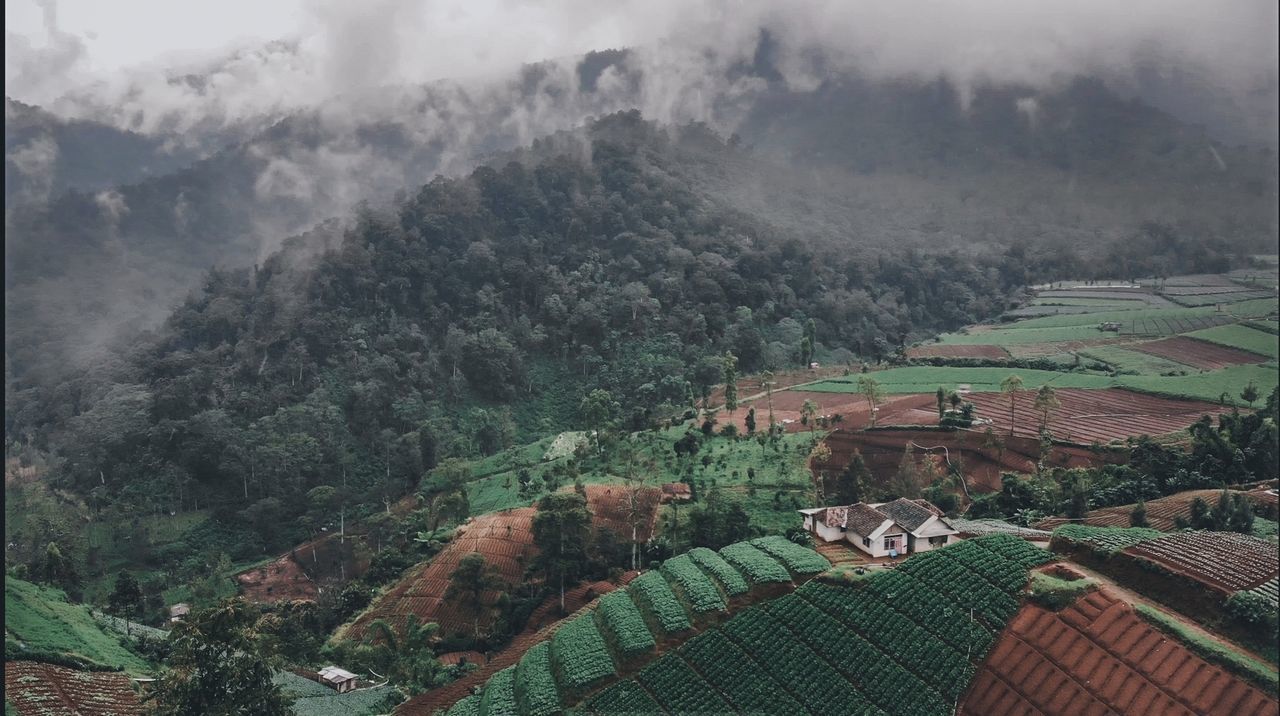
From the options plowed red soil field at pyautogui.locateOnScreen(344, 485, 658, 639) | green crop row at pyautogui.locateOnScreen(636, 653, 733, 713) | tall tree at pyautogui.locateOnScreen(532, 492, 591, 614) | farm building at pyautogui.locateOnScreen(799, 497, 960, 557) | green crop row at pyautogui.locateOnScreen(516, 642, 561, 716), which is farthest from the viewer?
tall tree at pyautogui.locateOnScreen(532, 492, 591, 614)

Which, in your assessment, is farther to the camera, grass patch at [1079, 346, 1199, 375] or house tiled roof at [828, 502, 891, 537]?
grass patch at [1079, 346, 1199, 375]

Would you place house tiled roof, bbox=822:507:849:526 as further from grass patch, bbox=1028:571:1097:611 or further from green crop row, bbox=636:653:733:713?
green crop row, bbox=636:653:733:713

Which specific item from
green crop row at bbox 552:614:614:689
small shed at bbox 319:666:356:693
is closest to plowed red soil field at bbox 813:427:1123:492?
green crop row at bbox 552:614:614:689

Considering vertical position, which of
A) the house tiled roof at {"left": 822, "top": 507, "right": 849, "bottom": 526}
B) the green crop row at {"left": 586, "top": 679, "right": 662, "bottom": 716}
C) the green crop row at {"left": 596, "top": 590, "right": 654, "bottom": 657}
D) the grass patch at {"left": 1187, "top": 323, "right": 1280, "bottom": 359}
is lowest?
the green crop row at {"left": 586, "top": 679, "right": 662, "bottom": 716}

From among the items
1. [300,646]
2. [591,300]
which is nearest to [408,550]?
[300,646]

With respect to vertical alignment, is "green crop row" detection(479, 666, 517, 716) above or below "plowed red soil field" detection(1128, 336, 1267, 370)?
below
